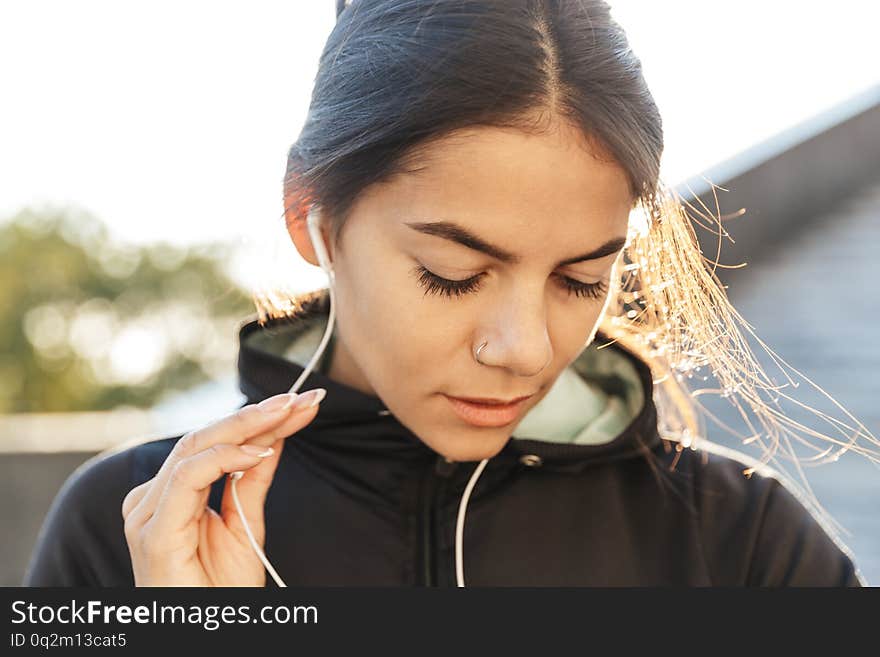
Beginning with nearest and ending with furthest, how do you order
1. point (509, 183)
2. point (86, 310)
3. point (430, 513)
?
1. point (509, 183)
2. point (430, 513)
3. point (86, 310)

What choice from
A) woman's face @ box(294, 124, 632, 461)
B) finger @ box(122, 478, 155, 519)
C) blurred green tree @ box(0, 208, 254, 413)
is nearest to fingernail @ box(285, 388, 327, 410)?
woman's face @ box(294, 124, 632, 461)

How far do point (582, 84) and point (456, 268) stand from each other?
11.7 inches

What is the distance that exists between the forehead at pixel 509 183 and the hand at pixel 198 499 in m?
0.30

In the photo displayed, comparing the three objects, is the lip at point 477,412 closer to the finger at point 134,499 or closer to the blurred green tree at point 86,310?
the finger at point 134,499

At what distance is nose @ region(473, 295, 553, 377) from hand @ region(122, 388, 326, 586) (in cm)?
24

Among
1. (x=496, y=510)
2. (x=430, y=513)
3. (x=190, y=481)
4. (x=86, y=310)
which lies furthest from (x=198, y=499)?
(x=86, y=310)

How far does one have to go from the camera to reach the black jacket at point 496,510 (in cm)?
157

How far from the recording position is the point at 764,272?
12.7 feet

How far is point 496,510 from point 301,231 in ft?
1.71

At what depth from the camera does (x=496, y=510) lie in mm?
1631

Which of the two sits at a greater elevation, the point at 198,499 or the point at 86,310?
the point at 86,310

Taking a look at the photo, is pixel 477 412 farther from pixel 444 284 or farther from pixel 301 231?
pixel 301 231

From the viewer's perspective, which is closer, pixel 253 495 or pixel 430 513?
pixel 253 495

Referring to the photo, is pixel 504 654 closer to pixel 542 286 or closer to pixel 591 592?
pixel 591 592
